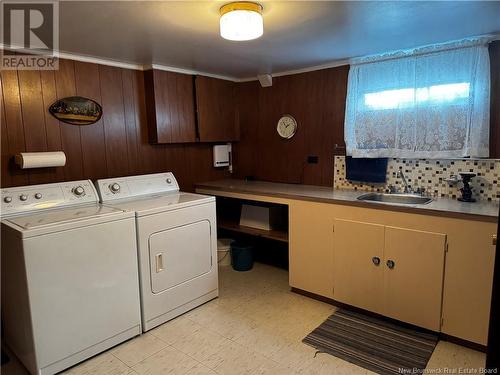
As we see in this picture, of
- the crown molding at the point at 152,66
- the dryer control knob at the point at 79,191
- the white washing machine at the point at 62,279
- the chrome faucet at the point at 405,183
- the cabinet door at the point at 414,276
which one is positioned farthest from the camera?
the chrome faucet at the point at 405,183

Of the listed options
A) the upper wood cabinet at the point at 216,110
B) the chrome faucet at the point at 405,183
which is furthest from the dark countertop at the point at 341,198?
the upper wood cabinet at the point at 216,110

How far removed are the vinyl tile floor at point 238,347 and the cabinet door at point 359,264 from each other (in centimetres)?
25

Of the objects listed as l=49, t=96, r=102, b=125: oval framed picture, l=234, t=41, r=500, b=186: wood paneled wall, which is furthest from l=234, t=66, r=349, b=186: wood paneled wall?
l=49, t=96, r=102, b=125: oval framed picture

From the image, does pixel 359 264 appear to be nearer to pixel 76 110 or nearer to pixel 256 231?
pixel 256 231

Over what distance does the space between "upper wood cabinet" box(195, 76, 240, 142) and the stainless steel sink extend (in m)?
1.74

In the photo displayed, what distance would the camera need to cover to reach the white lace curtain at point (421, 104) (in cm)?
243

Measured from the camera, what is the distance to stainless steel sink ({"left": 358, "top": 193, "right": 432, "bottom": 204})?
2703 mm

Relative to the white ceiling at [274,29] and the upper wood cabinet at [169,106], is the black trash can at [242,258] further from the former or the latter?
the white ceiling at [274,29]

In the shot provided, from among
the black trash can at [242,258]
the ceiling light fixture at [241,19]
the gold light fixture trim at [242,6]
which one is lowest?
the black trash can at [242,258]

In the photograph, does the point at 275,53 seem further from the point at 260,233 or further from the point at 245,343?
the point at 245,343

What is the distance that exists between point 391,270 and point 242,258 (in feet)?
5.24

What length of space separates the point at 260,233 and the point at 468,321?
6.12 ft

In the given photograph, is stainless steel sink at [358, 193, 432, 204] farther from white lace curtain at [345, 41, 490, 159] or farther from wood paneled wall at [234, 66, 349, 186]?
wood paneled wall at [234, 66, 349, 186]

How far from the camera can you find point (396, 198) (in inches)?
113
